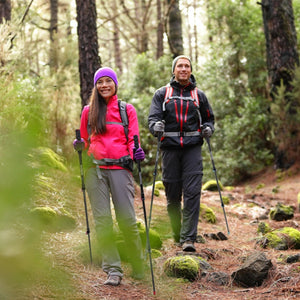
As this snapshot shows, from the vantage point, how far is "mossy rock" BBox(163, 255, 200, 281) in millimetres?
4281

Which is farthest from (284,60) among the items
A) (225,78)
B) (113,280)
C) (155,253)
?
(113,280)

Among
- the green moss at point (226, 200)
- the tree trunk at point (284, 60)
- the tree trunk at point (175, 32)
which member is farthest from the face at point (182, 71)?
the tree trunk at point (175, 32)

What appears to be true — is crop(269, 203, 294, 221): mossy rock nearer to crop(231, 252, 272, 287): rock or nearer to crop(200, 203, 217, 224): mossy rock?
crop(200, 203, 217, 224): mossy rock

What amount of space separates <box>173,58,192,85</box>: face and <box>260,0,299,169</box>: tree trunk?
704cm

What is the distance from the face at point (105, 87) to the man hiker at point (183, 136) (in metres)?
1.15

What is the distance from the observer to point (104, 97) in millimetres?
4301

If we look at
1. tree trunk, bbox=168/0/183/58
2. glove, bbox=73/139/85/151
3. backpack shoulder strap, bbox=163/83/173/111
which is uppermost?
tree trunk, bbox=168/0/183/58

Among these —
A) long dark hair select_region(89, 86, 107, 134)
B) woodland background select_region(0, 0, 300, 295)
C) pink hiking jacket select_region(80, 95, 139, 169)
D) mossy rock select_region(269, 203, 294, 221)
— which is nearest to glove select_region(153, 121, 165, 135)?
pink hiking jacket select_region(80, 95, 139, 169)

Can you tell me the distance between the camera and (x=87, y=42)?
24.4 ft

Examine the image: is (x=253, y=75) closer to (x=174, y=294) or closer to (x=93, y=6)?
(x=93, y=6)

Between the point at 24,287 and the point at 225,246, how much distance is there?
4701 millimetres

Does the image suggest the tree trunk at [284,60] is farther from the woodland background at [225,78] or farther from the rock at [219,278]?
the rock at [219,278]

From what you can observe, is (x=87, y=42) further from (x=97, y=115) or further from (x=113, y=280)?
(x=113, y=280)

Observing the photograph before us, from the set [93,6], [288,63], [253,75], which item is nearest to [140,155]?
[93,6]
